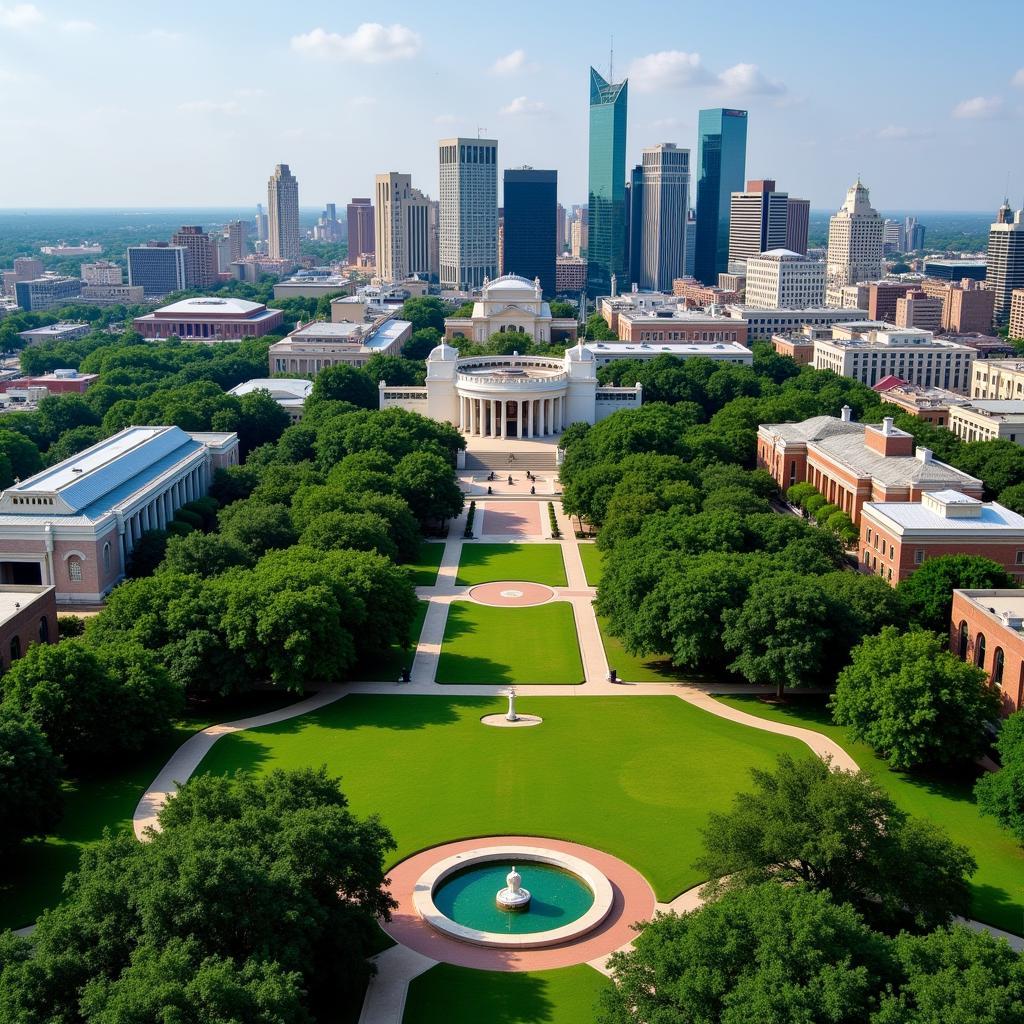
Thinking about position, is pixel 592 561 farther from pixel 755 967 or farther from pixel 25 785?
pixel 755 967

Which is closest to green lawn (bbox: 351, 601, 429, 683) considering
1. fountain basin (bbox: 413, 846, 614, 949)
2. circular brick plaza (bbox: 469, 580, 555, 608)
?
circular brick plaza (bbox: 469, 580, 555, 608)

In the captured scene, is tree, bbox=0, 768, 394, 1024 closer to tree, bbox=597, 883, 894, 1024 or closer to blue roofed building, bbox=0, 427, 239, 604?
tree, bbox=597, 883, 894, 1024

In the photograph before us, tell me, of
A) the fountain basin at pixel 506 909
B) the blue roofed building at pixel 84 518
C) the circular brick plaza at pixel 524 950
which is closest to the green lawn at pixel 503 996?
the circular brick plaza at pixel 524 950

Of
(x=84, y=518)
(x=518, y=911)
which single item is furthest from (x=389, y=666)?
(x=84, y=518)

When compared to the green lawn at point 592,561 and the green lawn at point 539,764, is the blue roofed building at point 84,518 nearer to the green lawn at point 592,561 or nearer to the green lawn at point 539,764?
the green lawn at point 539,764

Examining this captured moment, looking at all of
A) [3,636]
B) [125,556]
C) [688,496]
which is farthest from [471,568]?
[3,636]

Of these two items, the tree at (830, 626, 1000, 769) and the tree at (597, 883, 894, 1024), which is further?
the tree at (830, 626, 1000, 769)

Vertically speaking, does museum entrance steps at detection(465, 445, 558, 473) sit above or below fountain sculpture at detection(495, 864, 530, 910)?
below
